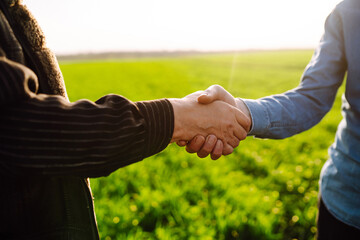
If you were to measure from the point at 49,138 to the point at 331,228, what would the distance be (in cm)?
165

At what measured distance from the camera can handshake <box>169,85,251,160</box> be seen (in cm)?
175

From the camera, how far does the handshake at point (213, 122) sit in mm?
1755

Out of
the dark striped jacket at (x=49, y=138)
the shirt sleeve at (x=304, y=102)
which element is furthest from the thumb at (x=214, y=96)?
the dark striped jacket at (x=49, y=138)

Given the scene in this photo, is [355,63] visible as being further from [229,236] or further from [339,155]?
[229,236]

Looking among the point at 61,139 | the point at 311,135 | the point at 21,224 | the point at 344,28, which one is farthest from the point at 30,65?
the point at 311,135

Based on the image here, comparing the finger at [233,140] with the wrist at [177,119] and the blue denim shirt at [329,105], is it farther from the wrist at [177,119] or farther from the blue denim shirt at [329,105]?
the wrist at [177,119]

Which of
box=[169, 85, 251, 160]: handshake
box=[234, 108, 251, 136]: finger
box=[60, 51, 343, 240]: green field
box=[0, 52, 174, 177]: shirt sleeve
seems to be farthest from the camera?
box=[60, 51, 343, 240]: green field

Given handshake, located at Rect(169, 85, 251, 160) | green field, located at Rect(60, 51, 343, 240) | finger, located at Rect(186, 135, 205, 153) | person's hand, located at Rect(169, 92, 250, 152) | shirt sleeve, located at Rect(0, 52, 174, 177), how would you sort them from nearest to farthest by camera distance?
shirt sleeve, located at Rect(0, 52, 174, 177) → person's hand, located at Rect(169, 92, 250, 152) → handshake, located at Rect(169, 85, 251, 160) → finger, located at Rect(186, 135, 205, 153) → green field, located at Rect(60, 51, 343, 240)

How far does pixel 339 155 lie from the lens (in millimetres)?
1723

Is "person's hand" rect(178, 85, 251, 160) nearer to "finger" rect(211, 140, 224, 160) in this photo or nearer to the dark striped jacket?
"finger" rect(211, 140, 224, 160)

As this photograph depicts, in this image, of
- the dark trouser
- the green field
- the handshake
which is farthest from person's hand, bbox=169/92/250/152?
the green field

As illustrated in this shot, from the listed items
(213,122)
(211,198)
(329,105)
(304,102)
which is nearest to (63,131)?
(213,122)

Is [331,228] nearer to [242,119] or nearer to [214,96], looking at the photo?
[242,119]

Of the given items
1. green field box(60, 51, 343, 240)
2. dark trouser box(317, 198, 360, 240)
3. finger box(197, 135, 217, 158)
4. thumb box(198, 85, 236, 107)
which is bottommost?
green field box(60, 51, 343, 240)
